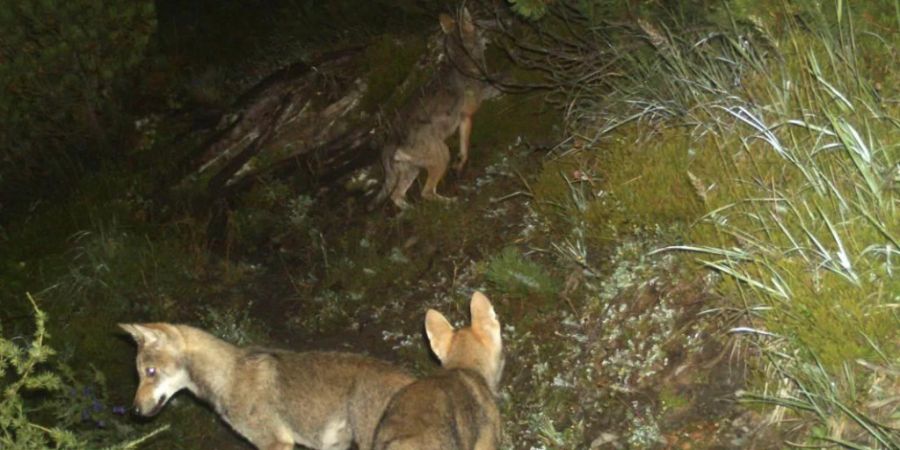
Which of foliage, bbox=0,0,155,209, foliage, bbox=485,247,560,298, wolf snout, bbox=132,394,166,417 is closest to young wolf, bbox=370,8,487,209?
foliage, bbox=485,247,560,298

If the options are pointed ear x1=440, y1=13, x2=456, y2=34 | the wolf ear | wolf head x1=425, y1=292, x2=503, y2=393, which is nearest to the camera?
wolf head x1=425, y1=292, x2=503, y2=393

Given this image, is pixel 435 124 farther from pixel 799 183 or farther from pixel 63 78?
pixel 63 78

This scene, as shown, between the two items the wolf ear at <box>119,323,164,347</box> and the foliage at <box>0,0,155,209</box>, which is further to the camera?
the foliage at <box>0,0,155,209</box>

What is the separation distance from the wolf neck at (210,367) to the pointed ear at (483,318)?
175cm

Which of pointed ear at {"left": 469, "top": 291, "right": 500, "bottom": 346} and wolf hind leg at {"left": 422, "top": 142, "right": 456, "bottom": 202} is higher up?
pointed ear at {"left": 469, "top": 291, "right": 500, "bottom": 346}

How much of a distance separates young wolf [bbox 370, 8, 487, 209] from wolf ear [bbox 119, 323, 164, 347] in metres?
4.03

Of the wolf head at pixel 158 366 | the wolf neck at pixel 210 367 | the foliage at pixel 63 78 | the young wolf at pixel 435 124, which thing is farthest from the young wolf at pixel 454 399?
the foliage at pixel 63 78

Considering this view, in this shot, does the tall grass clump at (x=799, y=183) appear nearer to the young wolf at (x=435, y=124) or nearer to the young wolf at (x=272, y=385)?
the young wolf at (x=272, y=385)

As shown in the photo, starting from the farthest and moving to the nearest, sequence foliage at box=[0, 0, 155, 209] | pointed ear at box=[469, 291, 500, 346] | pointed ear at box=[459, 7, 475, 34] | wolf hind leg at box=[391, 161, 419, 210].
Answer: foliage at box=[0, 0, 155, 209] < pointed ear at box=[459, 7, 475, 34] < wolf hind leg at box=[391, 161, 419, 210] < pointed ear at box=[469, 291, 500, 346]

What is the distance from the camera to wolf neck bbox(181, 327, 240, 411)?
7.39m

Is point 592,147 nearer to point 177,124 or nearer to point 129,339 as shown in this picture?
point 129,339

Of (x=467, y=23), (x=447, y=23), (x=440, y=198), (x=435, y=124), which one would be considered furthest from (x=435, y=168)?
(x=447, y=23)

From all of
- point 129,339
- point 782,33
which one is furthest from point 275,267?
point 782,33

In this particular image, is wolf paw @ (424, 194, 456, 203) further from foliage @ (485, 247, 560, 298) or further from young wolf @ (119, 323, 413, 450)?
young wolf @ (119, 323, 413, 450)
